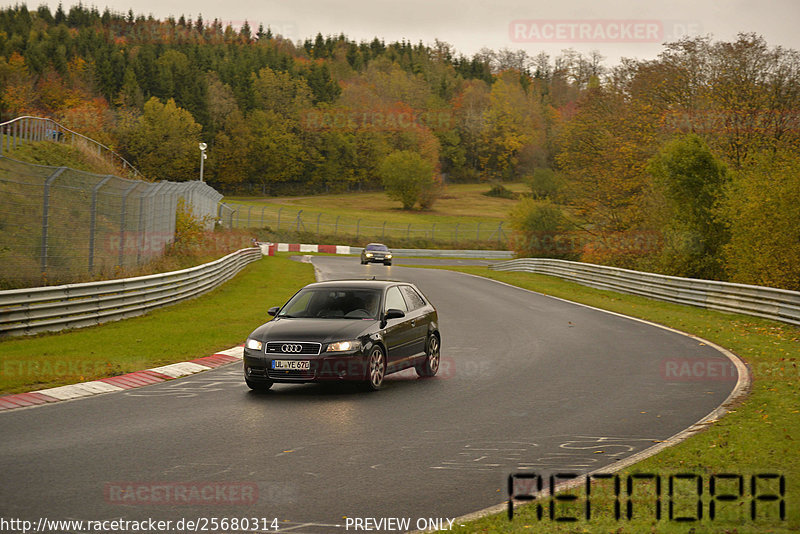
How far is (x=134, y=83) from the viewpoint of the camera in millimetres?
128500

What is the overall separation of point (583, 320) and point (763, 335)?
4.89 m

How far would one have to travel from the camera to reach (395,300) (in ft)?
42.7

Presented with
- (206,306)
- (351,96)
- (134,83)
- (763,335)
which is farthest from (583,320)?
Result: (351,96)

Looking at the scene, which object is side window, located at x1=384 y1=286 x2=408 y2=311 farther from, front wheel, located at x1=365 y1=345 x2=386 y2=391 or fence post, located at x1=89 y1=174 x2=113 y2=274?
fence post, located at x1=89 y1=174 x2=113 y2=274

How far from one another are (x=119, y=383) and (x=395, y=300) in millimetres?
4313

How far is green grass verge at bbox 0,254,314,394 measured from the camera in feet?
40.1

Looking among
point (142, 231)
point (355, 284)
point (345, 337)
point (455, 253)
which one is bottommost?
point (455, 253)

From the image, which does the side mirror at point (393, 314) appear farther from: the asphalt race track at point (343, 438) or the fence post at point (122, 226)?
the fence post at point (122, 226)

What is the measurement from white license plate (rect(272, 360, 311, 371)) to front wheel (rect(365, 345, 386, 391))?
2.96ft

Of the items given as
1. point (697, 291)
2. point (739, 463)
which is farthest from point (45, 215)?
point (697, 291)

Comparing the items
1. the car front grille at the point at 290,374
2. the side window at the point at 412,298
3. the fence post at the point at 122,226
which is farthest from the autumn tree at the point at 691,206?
the car front grille at the point at 290,374

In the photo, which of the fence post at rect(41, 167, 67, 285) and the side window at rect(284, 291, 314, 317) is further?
the fence post at rect(41, 167, 67, 285)

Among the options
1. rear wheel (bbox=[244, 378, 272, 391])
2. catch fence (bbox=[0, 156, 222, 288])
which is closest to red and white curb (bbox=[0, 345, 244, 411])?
rear wheel (bbox=[244, 378, 272, 391])

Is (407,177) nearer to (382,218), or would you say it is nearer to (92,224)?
(382,218)
